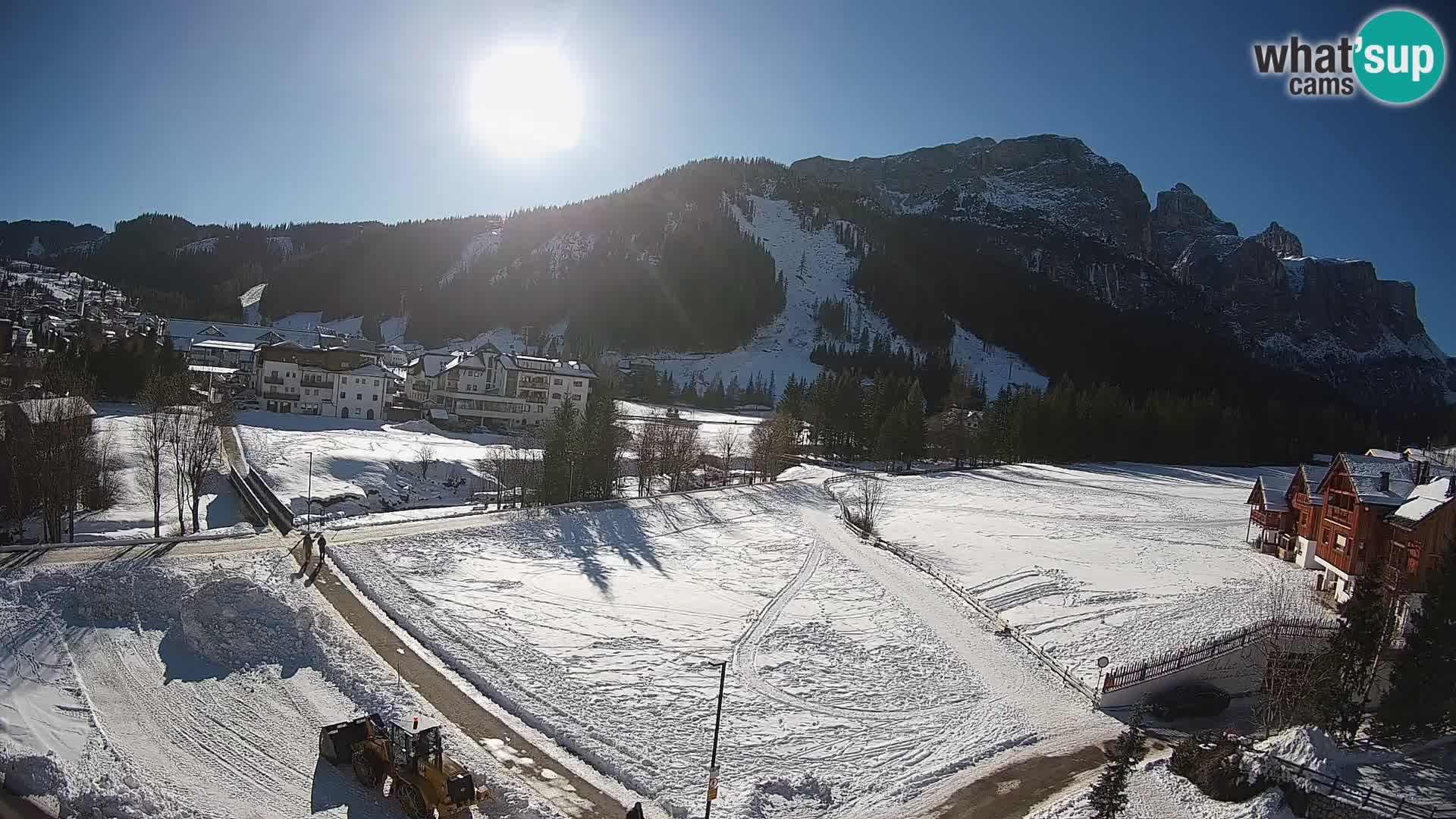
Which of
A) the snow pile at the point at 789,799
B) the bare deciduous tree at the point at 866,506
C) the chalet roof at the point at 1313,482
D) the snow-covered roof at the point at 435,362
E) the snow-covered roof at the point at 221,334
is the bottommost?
the snow pile at the point at 789,799

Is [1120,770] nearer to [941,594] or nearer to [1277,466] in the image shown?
[941,594]

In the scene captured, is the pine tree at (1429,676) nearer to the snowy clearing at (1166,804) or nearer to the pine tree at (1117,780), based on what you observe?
the snowy clearing at (1166,804)

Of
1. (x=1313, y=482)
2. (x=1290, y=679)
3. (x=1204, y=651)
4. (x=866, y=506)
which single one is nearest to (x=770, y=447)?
(x=866, y=506)

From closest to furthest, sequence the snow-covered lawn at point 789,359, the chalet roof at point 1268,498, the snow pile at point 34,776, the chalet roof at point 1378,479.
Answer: the snow pile at point 34,776, the chalet roof at point 1378,479, the chalet roof at point 1268,498, the snow-covered lawn at point 789,359

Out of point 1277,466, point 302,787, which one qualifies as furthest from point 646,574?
point 1277,466

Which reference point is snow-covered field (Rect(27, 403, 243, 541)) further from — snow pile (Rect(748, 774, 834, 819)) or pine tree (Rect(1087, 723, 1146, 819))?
pine tree (Rect(1087, 723, 1146, 819))

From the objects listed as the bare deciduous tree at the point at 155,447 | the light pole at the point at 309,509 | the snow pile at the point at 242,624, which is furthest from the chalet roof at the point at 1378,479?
the bare deciduous tree at the point at 155,447

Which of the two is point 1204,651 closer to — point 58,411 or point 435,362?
point 58,411

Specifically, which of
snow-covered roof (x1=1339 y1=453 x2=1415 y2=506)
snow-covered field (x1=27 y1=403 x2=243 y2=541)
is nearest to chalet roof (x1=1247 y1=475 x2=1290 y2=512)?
snow-covered roof (x1=1339 y1=453 x2=1415 y2=506)
